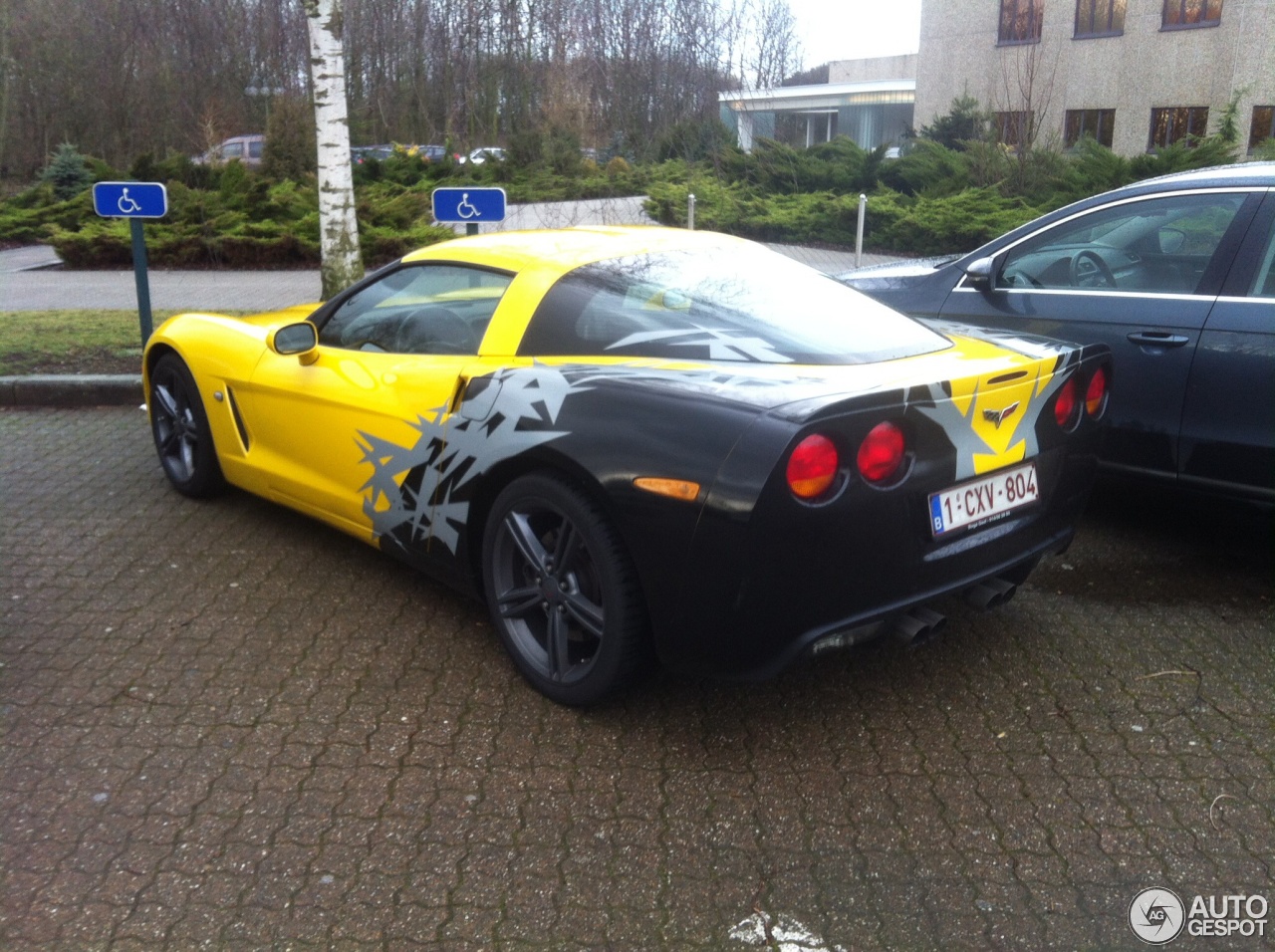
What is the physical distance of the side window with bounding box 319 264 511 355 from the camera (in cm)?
394

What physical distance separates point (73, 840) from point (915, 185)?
61.3ft

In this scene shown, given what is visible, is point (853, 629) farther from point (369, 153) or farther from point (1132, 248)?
point (369, 153)

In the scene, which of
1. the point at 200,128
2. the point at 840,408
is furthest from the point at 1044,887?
the point at 200,128

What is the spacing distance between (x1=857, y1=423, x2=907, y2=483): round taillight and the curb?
6.24 m

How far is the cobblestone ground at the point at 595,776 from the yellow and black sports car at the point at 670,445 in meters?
0.34

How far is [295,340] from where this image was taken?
174 inches

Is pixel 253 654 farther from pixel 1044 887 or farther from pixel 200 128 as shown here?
pixel 200 128

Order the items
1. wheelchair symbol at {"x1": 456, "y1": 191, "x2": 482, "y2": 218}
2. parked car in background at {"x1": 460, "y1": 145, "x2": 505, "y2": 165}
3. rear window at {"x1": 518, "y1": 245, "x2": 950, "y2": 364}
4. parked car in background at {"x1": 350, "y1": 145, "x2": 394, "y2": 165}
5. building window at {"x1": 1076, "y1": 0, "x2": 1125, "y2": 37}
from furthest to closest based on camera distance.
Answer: building window at {"x1": 1076, "y1": 0, "x2": 1125, "y2": 37} → parked car in background at {"x1": 460, "y1": 145, "x2": 505, "y2": 165} → parked car in background at {"x1": 350, "y1": 145, "x2": 394, "y2": 165} → wheelchair symbol at {"x1": 456, "y1": 191, "x2": 482, "y2": 218} → rear window at {"x1": 518, "y1": 245, "x2": 950, "y2": 364}

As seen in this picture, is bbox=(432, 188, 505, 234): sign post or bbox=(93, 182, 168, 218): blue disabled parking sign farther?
bbox=(93, 182, 168, 218): blue disabled parking sign

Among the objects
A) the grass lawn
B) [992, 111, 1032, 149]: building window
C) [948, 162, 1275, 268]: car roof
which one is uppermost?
[992, 111, 1032, 149]: building window

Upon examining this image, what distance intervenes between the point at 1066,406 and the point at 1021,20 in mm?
30591

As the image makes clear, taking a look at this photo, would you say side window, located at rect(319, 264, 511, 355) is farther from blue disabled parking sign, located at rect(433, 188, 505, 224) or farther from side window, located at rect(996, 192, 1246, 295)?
blue disabled parking sign, located at rect(433, 188, 505, 224)

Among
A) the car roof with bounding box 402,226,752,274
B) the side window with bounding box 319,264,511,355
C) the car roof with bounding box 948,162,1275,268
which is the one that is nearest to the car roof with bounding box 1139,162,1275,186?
the car roof with bounding box 948,162,1275,268

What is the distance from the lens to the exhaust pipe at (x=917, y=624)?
3236 mm
